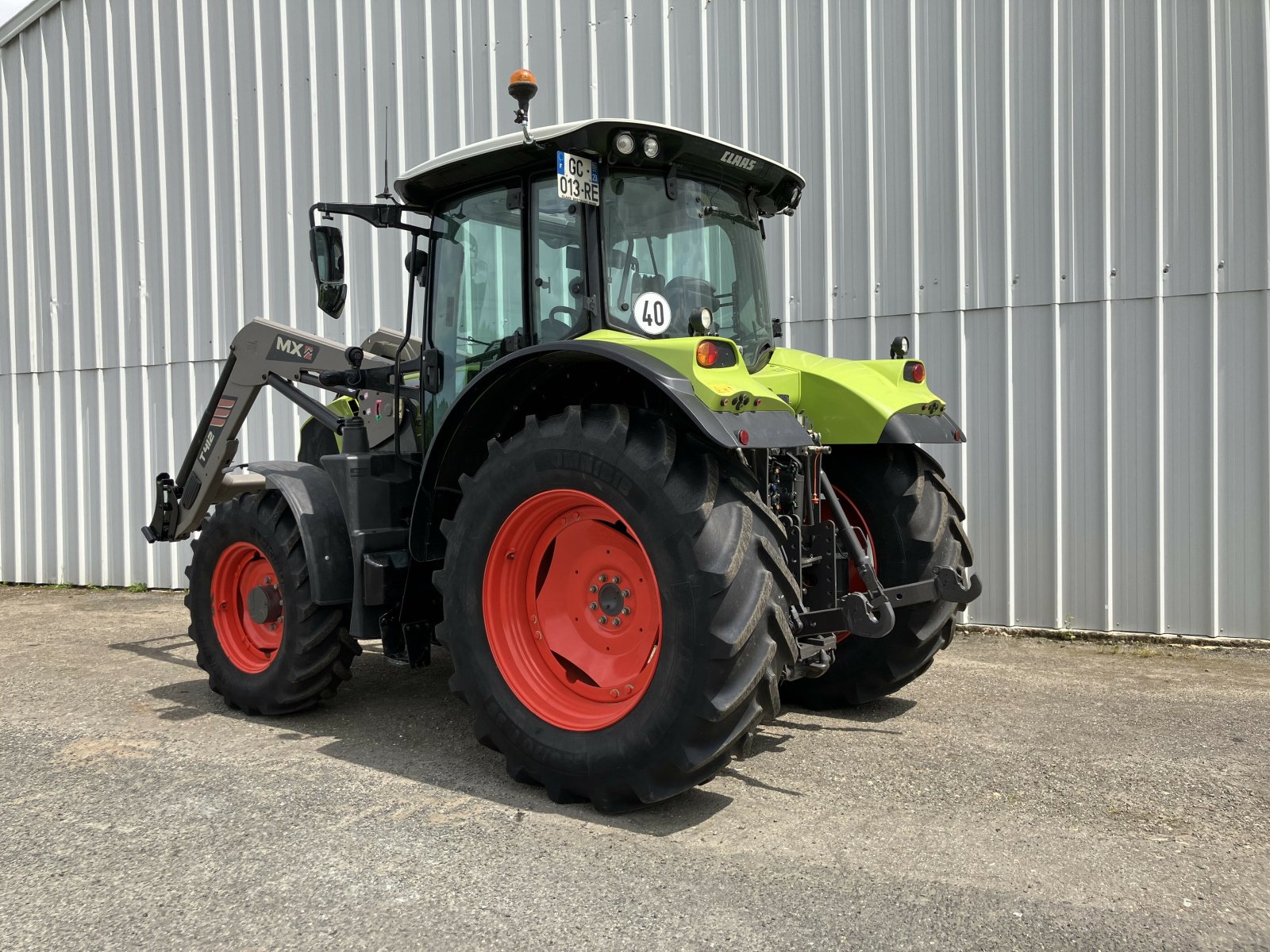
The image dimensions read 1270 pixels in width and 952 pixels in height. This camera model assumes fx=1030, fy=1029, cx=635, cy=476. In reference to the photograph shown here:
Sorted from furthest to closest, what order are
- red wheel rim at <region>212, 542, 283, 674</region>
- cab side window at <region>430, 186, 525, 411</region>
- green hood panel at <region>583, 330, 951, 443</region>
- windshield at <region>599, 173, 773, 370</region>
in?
1. red wheel rim at <region>212, 542, 283, 674</region>
2. cab side window at <region>430, 186, 525, 411</region>
3. green hood panel at <region>583, 330, 951, 443</region>
4. windshield at <region>599, 173, 773, 370</region>

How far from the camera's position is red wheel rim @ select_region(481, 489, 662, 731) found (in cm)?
391

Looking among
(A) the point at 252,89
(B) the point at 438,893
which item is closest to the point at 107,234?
(A) the point at 252,89

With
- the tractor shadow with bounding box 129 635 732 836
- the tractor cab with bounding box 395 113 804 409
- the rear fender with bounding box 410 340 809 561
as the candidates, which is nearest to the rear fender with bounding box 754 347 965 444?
the tractor cab with bounding box 395 113 804 409

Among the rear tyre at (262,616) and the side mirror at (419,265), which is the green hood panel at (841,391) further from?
the rear tyre at (262,616)

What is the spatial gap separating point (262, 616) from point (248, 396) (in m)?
1.57

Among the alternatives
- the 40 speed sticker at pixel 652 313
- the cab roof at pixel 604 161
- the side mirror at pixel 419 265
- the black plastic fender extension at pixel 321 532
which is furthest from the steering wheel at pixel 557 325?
the black plastic fender extension at pixel 321 532

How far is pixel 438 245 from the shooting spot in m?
4.87

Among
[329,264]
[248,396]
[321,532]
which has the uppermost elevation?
[329,264]

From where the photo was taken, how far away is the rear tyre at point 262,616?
488 centimetres

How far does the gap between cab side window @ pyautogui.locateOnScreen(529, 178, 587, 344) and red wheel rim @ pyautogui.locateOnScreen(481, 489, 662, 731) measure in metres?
0.81

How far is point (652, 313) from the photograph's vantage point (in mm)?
4266

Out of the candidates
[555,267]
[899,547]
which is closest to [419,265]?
[555,267]

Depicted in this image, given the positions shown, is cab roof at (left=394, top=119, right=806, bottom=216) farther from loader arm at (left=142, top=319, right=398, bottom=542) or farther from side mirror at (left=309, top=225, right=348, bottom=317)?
loader arm at (left=142, top=319, right=398, bottom=542)

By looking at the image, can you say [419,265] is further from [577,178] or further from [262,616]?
[262,616]
